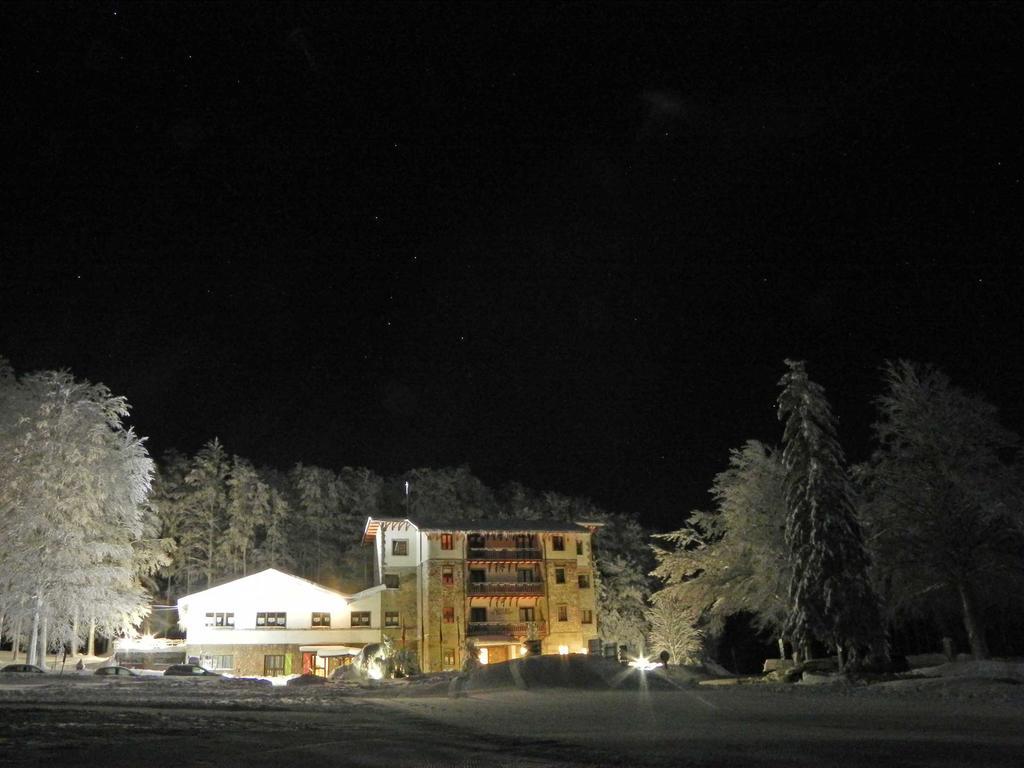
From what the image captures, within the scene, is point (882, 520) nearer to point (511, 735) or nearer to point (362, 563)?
point (511, 735)

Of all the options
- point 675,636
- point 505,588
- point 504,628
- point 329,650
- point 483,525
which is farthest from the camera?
point 675,636

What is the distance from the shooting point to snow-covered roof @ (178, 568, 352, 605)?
58688 millimetres

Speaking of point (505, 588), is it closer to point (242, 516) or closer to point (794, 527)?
point (242, 516)

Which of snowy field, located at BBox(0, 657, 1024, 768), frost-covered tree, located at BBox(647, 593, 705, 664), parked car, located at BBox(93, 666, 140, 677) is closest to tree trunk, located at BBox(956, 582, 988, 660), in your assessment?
snowy field, located at BBox(0, 657, 1024, 768)

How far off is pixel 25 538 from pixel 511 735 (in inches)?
1321

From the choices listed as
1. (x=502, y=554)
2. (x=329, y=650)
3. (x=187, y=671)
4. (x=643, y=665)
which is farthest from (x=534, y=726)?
(x=502, y=554)

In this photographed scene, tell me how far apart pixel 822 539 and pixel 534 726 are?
2064 cm

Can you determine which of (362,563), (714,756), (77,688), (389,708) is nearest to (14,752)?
(714,756)

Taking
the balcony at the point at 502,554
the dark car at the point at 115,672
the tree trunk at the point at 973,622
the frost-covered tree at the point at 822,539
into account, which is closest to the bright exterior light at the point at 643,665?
the frost-covered tree at the point at 822,539

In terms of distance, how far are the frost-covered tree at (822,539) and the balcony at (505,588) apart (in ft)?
93.1

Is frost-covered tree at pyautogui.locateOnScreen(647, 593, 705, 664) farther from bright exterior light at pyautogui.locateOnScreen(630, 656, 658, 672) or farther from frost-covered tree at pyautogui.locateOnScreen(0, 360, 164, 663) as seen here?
frost-covered tree at pyautogui.locateOnScreen(0, 360, 164, 663)

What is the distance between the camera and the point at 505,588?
64.2m

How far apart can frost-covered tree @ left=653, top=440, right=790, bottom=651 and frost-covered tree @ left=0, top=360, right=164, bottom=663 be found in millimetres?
30161

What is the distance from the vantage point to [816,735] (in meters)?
16.9
